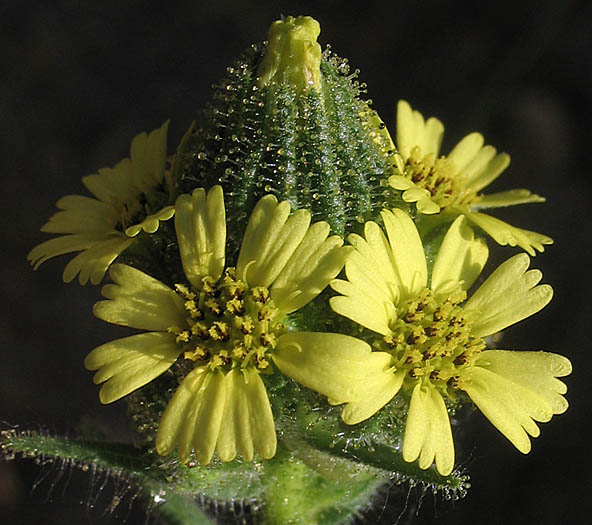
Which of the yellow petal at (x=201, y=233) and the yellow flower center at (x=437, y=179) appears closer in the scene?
the yellow petal at (x=201, y=233)

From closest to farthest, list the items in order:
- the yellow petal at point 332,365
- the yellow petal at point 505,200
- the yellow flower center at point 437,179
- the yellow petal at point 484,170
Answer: the yellow petal at point 332,365, the yellow flower center at point 437,179, the yellow petal at point 505,200, the yellow petal at point 484,170

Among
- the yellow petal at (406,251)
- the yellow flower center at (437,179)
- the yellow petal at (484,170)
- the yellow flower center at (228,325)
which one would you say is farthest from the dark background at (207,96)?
the yellow flower center at (228,325)

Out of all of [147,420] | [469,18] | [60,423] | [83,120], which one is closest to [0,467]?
[60,423]

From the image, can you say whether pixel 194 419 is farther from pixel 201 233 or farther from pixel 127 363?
pixel 201 233

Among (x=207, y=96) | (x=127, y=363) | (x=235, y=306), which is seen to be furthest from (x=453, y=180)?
(x=207, y=96)

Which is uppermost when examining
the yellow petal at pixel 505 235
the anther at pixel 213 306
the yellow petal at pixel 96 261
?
the yellow petal at pixel 505 235

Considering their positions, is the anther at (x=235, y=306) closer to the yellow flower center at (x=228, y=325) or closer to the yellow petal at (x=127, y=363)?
the yellow flower center at (x=228, y=325)

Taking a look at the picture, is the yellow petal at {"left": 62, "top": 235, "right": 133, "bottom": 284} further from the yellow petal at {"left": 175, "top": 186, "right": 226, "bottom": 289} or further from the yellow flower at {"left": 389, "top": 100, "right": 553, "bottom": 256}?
the yellow flower at {"left": 389, "top": 100, "right": 553, "bottom": 256}
